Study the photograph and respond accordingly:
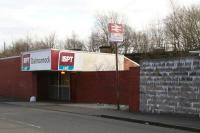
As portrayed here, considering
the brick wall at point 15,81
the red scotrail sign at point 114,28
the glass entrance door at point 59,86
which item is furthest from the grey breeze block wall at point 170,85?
the brick wall at point 15,81

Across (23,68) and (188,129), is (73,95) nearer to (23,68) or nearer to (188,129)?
(23,68)

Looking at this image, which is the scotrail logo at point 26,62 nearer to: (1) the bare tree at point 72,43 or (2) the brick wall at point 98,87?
(2) the brick wall at point 98,87

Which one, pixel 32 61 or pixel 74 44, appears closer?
pixel 32 61

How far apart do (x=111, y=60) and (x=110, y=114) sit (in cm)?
1482

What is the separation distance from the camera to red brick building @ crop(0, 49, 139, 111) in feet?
101

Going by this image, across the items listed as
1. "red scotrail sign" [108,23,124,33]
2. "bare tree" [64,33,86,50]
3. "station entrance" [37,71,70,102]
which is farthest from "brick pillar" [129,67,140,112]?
"bare tree" [64,33,86,50]

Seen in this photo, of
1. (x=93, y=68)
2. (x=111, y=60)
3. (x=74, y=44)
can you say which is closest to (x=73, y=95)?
(x=93, y=68)

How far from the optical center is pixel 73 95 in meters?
34.1

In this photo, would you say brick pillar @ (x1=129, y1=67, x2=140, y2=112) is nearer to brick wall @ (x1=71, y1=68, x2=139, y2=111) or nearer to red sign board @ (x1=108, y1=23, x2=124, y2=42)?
red sign board @ (x1=108, y1=23, x2=124, y2=42)

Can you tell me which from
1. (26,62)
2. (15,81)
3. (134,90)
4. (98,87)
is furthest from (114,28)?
(15,81)

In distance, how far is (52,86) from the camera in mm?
36656

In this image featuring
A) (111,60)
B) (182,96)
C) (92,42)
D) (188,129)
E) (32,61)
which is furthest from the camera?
(92,42)

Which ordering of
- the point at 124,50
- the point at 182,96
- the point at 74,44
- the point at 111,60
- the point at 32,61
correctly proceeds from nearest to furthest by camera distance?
the point at 182,96 < the point at 32,61 < the point at 111,60 < the point at 124,50 < the point at 74,44

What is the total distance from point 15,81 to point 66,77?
6.39 metres
